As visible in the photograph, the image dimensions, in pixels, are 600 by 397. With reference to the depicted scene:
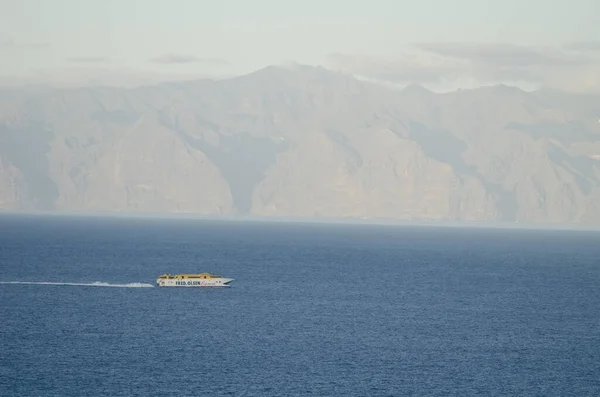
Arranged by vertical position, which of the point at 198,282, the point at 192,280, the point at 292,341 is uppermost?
the point at 192,280

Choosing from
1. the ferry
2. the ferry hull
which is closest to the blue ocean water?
the ferry hull

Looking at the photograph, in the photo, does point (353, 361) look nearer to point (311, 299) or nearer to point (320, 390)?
point (320, 390)

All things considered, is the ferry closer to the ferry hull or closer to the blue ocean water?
the ferry hull

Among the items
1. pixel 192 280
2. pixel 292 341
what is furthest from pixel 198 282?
pixel 292 341

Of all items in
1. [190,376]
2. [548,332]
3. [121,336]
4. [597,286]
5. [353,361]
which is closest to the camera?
[190,376]

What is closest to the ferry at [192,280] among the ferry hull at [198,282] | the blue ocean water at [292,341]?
the ferry hull at [198,282]

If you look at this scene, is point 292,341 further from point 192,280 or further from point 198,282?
point 192,280

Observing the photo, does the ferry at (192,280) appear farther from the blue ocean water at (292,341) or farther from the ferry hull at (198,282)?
the blue ocean water at (292,341)

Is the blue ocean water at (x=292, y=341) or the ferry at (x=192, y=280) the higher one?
the ferry at (x=192, y=280)

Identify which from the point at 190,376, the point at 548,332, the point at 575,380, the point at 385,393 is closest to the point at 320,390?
the point at 385,393

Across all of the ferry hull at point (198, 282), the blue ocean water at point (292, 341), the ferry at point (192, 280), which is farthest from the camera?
the ferry at point (192, 280)

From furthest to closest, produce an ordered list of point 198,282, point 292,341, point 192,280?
point 198,282 < point 192,280 < point 292,341
